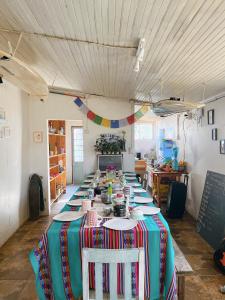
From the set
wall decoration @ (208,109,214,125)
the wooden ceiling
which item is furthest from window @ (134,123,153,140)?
the wooden ceiling

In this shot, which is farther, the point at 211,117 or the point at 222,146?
the point at 211,117

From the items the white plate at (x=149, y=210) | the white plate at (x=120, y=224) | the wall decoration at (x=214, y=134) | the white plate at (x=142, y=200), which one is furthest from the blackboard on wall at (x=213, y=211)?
the white plate at (x=120, y=224)

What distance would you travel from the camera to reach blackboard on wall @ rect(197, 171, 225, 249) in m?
3.42

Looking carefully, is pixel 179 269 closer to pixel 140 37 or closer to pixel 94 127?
pixel 140 37

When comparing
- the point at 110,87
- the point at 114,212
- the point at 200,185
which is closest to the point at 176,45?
the point at 114,212

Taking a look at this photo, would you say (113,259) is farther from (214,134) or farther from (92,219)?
(214,134)

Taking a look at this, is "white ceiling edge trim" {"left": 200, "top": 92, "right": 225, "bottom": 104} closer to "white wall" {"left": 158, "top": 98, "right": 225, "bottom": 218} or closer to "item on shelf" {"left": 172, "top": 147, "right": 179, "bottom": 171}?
"white wall" {"left": 158, "top": 98, "right": 225, "bottom": 218}

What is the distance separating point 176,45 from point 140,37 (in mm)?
326

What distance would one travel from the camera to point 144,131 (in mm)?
8477

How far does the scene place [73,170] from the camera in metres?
8.33

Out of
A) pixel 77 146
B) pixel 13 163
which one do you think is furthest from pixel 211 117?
pixel 77 146

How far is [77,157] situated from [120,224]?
6.51 m

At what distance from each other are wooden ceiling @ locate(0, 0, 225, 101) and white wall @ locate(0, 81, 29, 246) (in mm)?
934

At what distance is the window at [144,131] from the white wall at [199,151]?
256 cm
